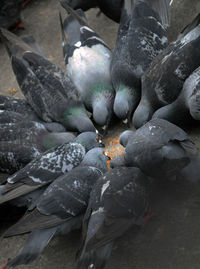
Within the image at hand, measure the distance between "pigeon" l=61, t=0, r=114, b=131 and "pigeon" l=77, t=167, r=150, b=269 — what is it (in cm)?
127

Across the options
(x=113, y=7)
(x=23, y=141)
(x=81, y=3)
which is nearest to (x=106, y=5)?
(x=113, y=7)

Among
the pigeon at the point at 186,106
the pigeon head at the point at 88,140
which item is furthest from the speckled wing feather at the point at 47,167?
the pigeon at the point at 186,106

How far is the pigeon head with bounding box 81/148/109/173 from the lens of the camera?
365 centimetres

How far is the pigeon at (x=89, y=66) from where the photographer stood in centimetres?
444

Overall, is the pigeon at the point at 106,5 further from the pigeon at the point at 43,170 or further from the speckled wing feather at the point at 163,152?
the speckled wing feather at the point at 163,152

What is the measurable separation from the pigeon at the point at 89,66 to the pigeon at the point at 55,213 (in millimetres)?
1169

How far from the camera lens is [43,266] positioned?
3.26m

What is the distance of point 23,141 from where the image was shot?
4.07 metres

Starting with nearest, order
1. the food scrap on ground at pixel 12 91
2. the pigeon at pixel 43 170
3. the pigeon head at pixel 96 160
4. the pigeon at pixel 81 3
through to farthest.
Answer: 1. the pigeon at pixel 43 170
2. the pigeon head at pixel 96 160
3. the food scrap on ground at pixel 12 91
4. the pigeon at pixel 81 3

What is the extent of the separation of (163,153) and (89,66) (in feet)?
6.04

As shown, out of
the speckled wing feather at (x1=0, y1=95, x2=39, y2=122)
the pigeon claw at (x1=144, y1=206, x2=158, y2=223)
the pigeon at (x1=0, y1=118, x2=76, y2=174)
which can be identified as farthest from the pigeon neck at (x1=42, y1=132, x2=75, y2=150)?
the pigeon claw at (x1=144, y1=206, x2=158, y2=223)

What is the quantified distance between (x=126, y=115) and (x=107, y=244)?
1.69 m

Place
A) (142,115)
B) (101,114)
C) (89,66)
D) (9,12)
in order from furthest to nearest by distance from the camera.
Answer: (9,12)
(89,66)
(101,114)
(142,115)

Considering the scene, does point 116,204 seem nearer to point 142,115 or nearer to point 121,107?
point 142,115
